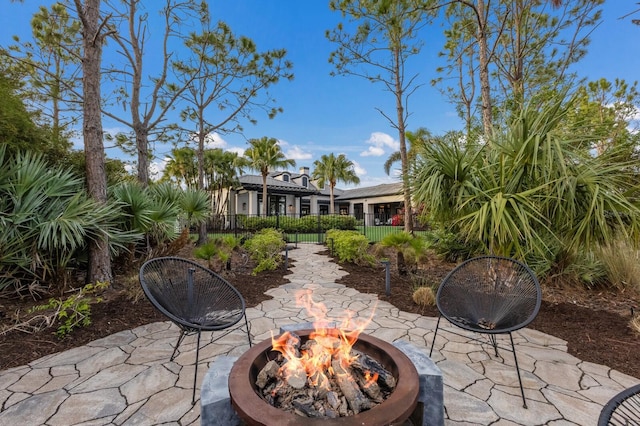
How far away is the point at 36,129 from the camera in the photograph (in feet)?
13.5

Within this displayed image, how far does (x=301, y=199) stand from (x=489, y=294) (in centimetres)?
2272

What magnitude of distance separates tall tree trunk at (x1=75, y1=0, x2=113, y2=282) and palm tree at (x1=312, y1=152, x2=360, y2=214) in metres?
19.6

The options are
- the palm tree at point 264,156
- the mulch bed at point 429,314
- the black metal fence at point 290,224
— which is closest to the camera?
the mulch bed at point 429,314

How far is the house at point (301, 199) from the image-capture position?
20703mm

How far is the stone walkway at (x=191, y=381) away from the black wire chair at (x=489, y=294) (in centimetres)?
36

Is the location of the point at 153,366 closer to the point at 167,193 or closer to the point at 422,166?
the point at 422,166

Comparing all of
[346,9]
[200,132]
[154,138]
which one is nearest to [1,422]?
[154,138]

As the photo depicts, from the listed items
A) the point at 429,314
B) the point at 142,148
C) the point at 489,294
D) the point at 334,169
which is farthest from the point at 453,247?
the point at 334,169

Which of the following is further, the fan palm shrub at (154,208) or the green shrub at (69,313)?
the fan palm shrub at (154,208)

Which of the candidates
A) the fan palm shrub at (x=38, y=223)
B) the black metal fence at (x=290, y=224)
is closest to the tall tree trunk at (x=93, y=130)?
the fan palm shrub at (x=38, y=223)

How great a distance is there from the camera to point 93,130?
13.9 ft

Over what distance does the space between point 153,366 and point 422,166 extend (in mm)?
4032

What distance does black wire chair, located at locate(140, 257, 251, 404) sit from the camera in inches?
85.9

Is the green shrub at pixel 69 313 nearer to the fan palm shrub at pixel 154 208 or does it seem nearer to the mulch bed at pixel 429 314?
the mulch bed at pixel 429 314
